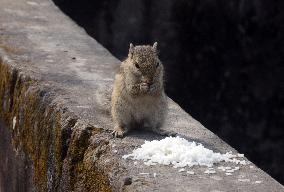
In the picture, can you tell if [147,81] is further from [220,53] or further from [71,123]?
[220,53]

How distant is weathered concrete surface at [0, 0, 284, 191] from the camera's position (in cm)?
372

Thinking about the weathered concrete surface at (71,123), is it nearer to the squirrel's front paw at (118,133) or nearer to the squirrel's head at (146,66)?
the squirrel's front paw at (118,133)

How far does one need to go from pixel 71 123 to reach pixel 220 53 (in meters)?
5.54

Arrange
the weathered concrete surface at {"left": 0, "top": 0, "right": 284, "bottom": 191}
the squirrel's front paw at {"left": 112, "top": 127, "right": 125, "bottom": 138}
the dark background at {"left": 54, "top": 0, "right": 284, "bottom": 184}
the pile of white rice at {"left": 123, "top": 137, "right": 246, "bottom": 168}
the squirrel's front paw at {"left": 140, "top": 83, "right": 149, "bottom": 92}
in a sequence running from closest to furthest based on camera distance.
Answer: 1. the weathered concrete surface at {"left": 0, "top": 0, "right": 284, "bottom": 191}
2. the pile of white rice at {"left": 123, "top": 137, "right": 246, "bottom": 168}
3. the squirrel's front paw at {"left": 112, "top": 127, "right": 125, "bottom": 138}
4. the squirrel's front paw at {"left": 140, "top": 83, "right": 149, "bottom": 92}
5. the dark background at {"left": 54, "top": 0, "right": 284, "bottom": 184}

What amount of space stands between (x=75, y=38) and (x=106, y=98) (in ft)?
5.85

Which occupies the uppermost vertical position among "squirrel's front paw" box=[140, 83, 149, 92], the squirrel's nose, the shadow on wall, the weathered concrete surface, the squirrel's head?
the squirrel's head

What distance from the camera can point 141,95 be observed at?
14.6ft

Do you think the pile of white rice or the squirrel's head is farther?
the squirrel's head

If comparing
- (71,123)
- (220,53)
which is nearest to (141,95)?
(71,123)

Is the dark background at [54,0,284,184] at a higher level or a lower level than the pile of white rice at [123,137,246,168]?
lower

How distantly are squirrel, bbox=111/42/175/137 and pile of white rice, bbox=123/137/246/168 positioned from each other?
383 mm

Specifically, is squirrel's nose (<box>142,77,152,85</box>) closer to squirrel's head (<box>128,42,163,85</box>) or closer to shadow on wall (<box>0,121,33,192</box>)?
squirrel's head (<box>128,42,163,85</box>)

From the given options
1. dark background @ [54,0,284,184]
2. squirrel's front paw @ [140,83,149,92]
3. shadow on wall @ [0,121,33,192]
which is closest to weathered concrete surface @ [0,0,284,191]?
shadow on wall @ [0,121,33,192]

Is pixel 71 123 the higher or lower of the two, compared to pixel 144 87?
lower
